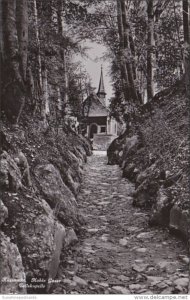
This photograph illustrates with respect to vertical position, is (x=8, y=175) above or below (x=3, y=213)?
above

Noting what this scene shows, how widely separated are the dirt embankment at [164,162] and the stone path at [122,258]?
0.30 m

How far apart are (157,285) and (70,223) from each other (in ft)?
5.87

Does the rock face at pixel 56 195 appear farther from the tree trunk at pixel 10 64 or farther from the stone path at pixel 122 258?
the tree trunk at pixel 10 64

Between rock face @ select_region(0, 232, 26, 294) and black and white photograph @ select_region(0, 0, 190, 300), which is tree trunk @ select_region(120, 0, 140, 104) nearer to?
black and white photograph @ select_region(0, 0, 190, 300)

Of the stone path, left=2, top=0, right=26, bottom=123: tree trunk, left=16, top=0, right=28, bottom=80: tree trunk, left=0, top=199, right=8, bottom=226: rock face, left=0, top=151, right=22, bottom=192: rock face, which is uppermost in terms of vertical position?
left=16, top=0, right=28, bottom=80: tree trunk

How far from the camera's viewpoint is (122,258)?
13.5 ft

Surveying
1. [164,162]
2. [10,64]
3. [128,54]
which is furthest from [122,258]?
[128,54]

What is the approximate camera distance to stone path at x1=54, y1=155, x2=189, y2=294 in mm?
3369

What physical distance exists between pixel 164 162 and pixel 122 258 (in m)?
2.82

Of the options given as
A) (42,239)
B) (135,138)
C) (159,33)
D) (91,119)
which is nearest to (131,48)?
(159,33)

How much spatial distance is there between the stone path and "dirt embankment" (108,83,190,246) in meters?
0.30

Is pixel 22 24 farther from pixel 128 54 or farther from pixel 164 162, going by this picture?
pixel 128 54

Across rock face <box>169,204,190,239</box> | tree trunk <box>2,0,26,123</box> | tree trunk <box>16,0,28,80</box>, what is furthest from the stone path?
tree trunk <box>16,0,28,80</box>

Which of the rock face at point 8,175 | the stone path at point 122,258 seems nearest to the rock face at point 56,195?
the stone path at point 122,258
